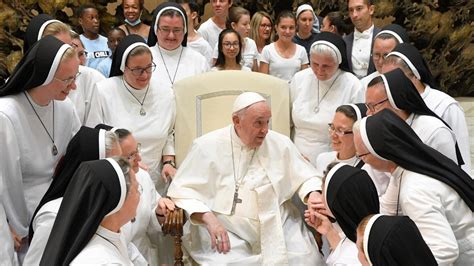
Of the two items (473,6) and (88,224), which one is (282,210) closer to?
(88,224)

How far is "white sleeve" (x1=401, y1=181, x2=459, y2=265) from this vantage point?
344 cm

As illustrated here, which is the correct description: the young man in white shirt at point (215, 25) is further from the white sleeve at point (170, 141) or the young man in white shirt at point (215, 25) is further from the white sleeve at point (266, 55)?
the white sleeve at point (170, 141)

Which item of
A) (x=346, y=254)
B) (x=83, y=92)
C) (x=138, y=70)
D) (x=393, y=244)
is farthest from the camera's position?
(x=83, y=92)

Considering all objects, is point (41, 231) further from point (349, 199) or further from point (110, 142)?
point (349, 199)

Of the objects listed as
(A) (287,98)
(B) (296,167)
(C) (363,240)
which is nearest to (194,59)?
(A) (287,98)

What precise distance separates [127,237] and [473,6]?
8.50m

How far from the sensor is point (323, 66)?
18.8 ft

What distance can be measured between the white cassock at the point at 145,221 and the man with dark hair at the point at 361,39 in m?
2.91

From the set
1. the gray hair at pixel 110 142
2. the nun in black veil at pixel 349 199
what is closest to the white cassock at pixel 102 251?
the gray hair at pixel 110 142

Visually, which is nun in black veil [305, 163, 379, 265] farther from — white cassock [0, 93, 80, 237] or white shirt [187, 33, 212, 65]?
white shirt [187, 33, 212, 65]

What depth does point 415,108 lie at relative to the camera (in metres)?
Answer: 4.47

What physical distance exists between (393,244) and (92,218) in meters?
1.24

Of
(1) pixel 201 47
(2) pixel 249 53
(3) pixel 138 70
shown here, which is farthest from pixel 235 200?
(2) pixel 249 53

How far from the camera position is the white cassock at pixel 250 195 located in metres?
4.81
